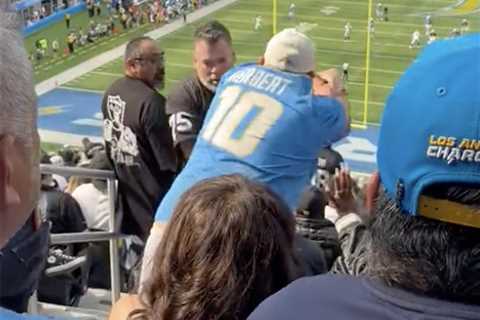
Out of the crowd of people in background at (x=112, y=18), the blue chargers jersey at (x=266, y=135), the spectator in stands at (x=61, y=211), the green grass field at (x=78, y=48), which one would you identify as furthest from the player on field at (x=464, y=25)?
the blue chargers jersey at (x=266, y=135)

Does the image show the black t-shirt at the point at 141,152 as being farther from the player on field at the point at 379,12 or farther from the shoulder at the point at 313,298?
the player on field at the point at 379,12

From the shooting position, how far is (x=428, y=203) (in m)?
0.85

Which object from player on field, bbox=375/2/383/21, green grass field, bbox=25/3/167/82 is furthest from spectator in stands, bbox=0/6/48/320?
player on field, bbox=375/2/383/21

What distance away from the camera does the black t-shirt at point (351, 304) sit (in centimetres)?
84

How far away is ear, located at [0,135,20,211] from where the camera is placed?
84 cm

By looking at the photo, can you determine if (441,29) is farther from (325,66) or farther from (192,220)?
(192,220)

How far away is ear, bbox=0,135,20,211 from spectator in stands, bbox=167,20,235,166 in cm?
229

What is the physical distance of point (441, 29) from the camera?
68.3 ft

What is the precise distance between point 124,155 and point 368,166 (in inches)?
456

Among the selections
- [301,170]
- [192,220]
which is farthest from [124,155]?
[192,220]

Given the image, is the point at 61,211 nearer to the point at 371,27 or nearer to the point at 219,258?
the point at 219,258

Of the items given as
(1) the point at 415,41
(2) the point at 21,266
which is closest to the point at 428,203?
(2) the point at 21,266

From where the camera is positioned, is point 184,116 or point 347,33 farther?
point 347,33

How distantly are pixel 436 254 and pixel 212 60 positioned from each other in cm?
232
